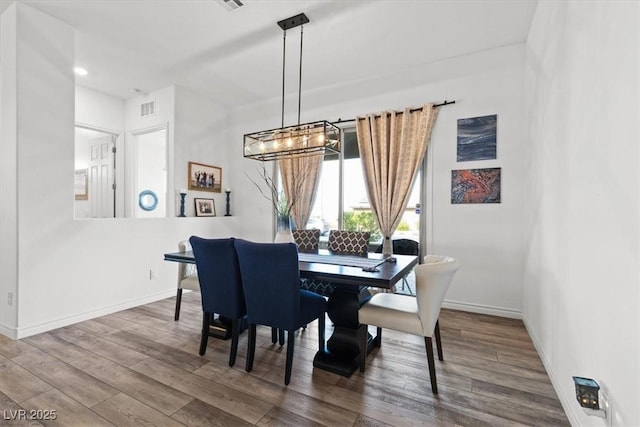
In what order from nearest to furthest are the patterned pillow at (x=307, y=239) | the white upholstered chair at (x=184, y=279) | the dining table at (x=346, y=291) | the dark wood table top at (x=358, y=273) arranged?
the dark wood table top at (x=358, y=273)
the dining table at (x=346, y=291)
the white upholstered chair at (x=184, y=279)
the patterned pillow at (x=307, y=239)

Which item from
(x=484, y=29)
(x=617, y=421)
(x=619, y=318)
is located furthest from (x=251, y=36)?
(x=617, y=421)

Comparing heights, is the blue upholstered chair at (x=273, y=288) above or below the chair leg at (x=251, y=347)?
above

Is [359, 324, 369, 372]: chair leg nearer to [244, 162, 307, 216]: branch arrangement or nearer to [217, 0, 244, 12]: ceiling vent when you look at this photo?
[244, 162, 307, 216]: branch arrangement

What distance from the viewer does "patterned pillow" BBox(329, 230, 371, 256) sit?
11.0 ft

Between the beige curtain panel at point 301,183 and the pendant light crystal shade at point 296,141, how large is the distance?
144 cm

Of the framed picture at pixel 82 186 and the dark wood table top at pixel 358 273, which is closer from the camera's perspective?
the dark wood table top at pixel 358 273

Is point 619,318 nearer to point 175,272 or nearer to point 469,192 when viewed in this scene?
point 469,192

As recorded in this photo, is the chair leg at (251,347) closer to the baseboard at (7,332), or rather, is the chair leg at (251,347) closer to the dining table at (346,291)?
the dining table at (346,291)

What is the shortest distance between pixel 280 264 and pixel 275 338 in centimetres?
109

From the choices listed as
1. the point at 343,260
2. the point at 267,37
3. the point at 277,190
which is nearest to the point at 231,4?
the point at 267,37

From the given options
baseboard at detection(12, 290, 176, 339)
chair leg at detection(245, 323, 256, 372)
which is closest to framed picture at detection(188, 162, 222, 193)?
baseboard at detection(12, 290, 176, 339)

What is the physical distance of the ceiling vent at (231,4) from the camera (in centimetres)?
267

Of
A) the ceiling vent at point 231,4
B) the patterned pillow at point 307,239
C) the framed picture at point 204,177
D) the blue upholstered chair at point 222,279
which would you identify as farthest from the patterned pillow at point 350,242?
the framed picture at point 204,177

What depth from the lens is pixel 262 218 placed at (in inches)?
203
